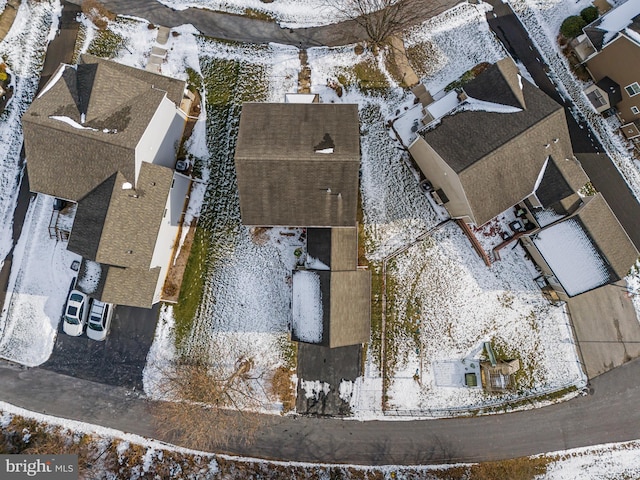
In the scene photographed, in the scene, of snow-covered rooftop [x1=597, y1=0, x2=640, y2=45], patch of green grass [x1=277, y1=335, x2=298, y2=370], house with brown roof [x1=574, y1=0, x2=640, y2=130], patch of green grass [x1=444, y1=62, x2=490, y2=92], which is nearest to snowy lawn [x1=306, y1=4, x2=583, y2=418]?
patch of green grass [x1=444, y1=62, x2=490, y2=92]

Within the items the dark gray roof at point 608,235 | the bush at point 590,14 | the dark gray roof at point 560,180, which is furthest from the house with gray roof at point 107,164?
the bush at point 590,14

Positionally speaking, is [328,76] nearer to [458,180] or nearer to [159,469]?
[458,180]

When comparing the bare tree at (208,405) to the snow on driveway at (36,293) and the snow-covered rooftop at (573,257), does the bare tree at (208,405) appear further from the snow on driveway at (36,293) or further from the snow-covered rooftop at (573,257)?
the snow-covered rooftop at (573,257)

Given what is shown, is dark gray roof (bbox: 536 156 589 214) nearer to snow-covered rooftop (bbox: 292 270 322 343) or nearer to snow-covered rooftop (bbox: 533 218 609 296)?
snow-covered rooftop (bbox: 533 218 609 296)

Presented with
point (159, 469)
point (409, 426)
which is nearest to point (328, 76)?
point (409, 426)

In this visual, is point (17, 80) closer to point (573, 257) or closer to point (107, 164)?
point (107, 164)

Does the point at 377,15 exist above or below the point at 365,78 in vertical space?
above

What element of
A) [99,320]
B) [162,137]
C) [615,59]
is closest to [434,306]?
[615,59]
